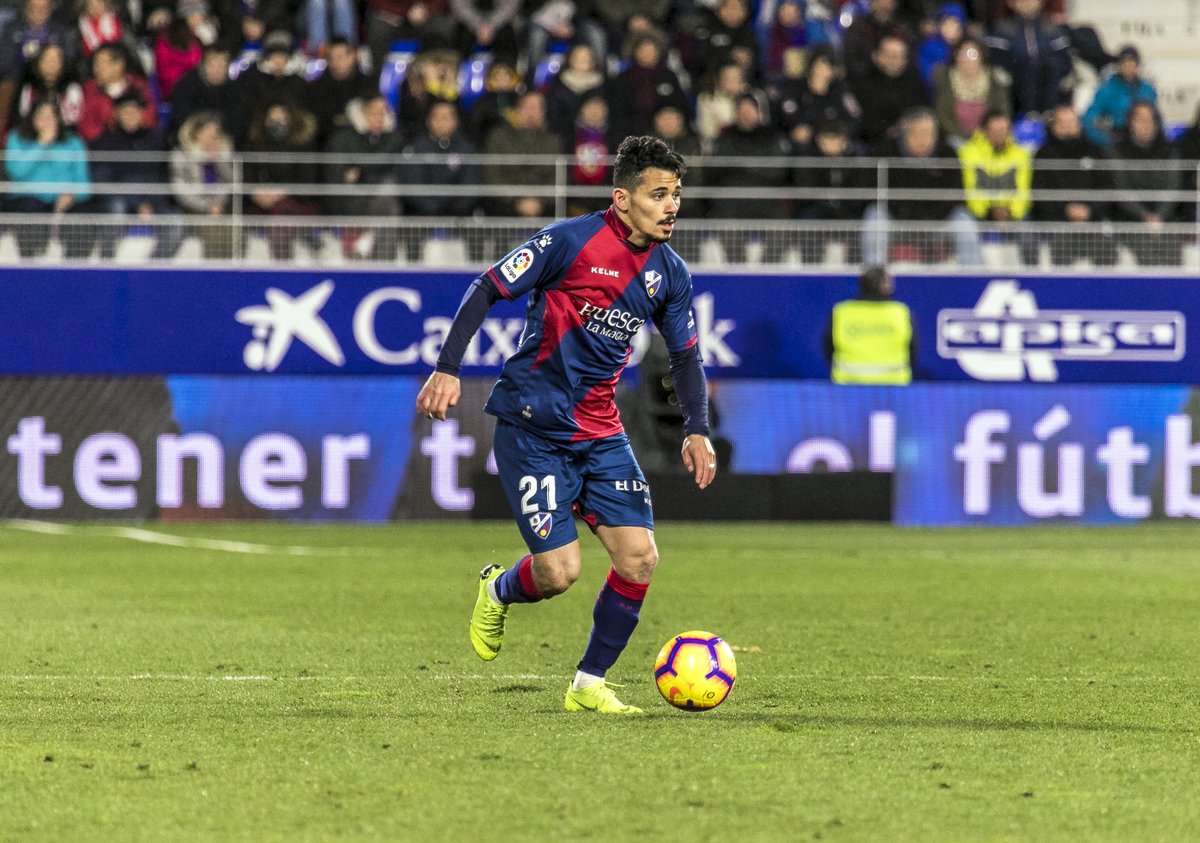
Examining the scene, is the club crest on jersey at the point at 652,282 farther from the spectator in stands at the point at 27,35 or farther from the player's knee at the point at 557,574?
the spectator in stands at the point at 27,35

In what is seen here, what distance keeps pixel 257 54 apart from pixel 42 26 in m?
2.05

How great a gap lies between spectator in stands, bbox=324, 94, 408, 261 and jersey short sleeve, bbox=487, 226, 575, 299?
10.6m

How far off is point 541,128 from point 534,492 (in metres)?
11.0

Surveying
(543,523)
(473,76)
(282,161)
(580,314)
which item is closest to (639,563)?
(543,523)

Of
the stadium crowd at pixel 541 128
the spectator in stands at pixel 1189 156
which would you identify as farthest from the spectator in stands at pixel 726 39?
the spectator in stands at pixel 1189 156

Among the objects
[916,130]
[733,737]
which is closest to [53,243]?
[916,130]

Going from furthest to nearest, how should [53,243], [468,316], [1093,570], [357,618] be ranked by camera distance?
1. [53,243]
2. [1093,570]
3. [357,618]
4. [468,316]

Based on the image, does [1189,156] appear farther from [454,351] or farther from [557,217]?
[454,351]

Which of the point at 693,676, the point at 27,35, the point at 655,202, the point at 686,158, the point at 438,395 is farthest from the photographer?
the point at 27,35

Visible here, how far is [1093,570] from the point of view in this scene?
13203 millimetres

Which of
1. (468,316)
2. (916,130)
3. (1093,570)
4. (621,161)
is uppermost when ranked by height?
(916,130)

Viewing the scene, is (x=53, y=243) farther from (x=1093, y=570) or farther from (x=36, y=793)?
(x=36, y=793)

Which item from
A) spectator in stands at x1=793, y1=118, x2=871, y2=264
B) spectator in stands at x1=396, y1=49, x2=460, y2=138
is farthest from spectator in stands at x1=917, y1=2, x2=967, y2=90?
spectator in stands at x1=396, y1=49, x2=460, y2=138

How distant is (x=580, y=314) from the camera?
7.25 meters
